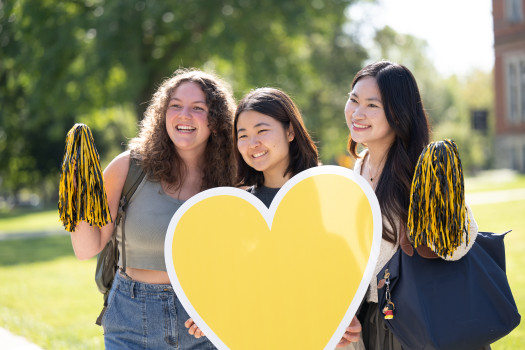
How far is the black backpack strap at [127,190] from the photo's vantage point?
7.84 ft

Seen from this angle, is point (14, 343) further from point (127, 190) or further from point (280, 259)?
point (280, 259)

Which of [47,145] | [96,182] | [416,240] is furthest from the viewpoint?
[47,145]

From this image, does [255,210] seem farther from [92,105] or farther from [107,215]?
[92,105]

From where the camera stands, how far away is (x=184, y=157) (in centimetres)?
256

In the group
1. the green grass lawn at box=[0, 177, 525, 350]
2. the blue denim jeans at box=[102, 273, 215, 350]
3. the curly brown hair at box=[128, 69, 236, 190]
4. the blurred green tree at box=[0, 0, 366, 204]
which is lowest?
the green grass lawn at box=[0, 177, 525, 350]

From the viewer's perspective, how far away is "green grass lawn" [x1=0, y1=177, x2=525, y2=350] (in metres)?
5.04

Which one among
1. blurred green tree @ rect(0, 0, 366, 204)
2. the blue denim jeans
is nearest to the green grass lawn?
the blue denim jeans

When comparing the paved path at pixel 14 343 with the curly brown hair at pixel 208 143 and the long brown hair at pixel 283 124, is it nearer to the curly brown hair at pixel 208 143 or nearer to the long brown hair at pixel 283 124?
the curly brown hair at pixel 208 143

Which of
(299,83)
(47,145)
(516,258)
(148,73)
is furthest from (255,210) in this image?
(47,145)

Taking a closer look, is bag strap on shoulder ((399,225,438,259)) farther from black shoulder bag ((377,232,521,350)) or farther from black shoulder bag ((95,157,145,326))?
black shoulder bag ((95,157,145,326))

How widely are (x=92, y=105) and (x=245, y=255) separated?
12.5 m

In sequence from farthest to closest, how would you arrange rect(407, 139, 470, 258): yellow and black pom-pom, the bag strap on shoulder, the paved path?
1. the paved path
2. the bag strap on shoulder
3. rect(407, 139, 470, 258): yellow and black pom-pom

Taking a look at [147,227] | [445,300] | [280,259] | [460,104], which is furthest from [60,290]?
[460,104]

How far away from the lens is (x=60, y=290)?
7324 millimetres
